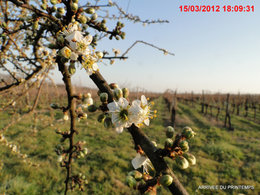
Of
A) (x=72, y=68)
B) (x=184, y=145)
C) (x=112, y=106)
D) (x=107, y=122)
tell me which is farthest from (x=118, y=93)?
(x=184, y=145)

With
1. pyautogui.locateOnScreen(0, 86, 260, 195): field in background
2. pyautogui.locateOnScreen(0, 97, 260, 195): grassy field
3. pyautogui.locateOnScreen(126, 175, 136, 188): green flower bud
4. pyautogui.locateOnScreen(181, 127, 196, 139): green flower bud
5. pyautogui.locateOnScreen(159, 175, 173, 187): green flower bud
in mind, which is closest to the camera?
pyautogui.locateOnScreen(159, 175, 173, 187): green flower bud

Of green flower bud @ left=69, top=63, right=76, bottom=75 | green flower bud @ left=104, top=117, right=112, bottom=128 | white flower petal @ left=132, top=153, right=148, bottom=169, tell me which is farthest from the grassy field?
white flower petal @ left=132, top=153, right=148, bottom=169

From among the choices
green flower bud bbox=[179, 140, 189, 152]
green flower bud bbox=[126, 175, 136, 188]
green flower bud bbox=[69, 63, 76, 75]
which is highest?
green flower bud bbox=[69, 63, 76, 75]

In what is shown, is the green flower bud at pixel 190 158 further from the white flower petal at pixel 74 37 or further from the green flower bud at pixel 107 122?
the white flower petal at pixel 74 37

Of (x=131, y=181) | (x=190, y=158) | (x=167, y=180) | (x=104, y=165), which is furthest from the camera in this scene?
(x=104, y=165)

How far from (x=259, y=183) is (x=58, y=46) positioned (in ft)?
23.7

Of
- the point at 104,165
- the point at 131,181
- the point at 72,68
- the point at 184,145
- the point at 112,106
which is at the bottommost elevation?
the point at 104,165

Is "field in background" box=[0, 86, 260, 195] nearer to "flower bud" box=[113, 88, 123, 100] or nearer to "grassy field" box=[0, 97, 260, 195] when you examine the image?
"grassy field" box=[0, 97, 260, 195]

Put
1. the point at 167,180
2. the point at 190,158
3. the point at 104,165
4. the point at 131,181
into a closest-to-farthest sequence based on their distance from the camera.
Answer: the point at 167,180 < the point at 131,181 < the point at 190,158 < the point at 104,165

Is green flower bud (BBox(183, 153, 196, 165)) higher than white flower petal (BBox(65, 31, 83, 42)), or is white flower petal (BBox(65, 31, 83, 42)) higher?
white flower petal (BBox(65, 31, 83, 42))

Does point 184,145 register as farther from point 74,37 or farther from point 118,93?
point 74,37

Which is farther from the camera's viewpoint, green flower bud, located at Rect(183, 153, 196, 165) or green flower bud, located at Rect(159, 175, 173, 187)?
green flower bud, located at Rect(183, 153, 196, 165)

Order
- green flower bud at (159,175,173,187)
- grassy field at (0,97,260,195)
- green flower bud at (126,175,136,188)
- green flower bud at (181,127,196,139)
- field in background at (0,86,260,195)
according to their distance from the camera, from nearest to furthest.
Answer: green flower bud at (159,175,173,187) < green flower bud at (126,175,136,188) < green flower bud at (181,127,196,139) < field in background at (0,86,260,195) < grassy field at (0,97,260,195)

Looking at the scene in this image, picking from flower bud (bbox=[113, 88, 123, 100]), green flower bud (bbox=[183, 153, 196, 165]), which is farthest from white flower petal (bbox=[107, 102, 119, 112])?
green flower bud (bbox=[183, 153, 196, 165])
